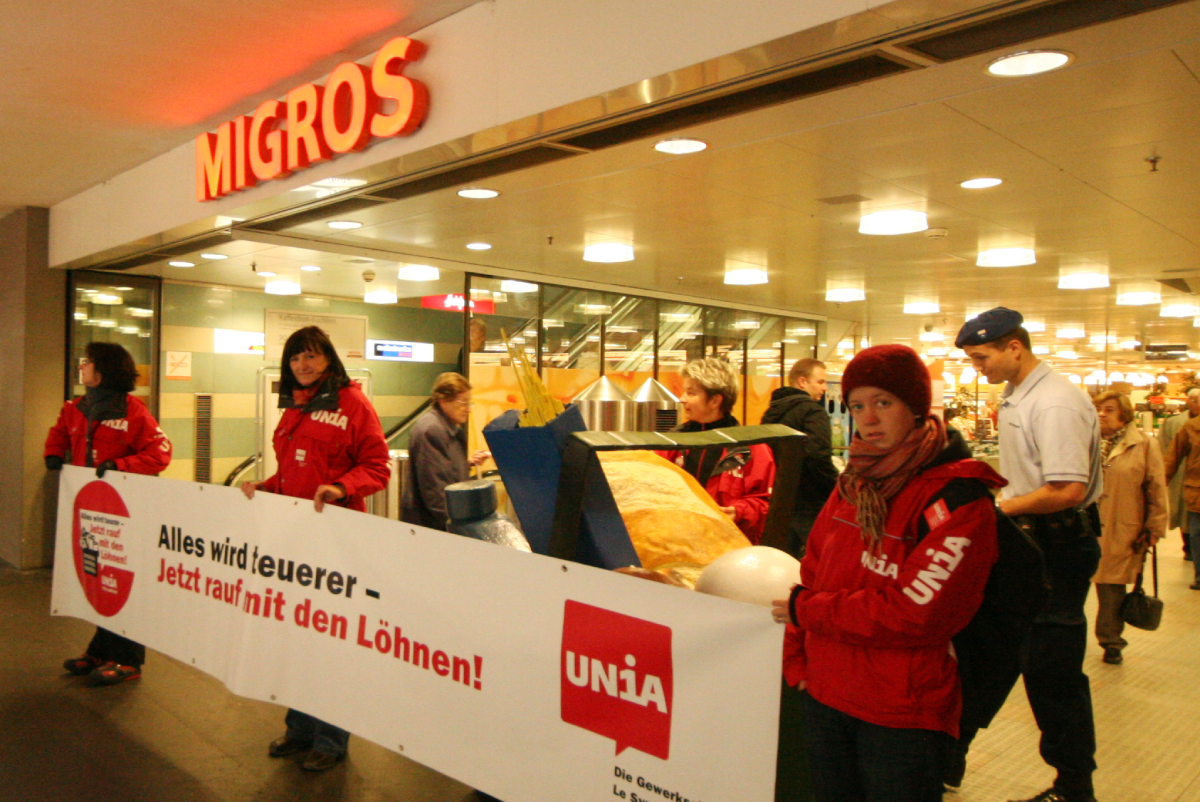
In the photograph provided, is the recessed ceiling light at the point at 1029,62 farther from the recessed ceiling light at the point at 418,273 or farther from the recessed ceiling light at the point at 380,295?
the recessed ceiling light at the point at 380,295

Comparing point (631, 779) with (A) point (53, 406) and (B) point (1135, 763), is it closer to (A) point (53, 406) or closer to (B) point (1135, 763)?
(B) point (1135, 763)

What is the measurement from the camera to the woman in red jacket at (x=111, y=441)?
15.4 feet

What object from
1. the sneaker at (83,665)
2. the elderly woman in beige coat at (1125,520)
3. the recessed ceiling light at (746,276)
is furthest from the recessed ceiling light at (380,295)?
the elderly woman in beige coat at (1125,520)

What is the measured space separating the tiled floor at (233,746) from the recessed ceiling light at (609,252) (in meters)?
4.66

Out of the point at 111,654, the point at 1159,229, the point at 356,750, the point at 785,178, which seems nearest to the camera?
the point at 356,750

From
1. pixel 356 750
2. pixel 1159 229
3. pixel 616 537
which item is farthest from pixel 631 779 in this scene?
pixel 1159 229

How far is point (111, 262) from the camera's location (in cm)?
789

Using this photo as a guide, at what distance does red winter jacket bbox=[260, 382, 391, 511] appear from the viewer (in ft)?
12.3

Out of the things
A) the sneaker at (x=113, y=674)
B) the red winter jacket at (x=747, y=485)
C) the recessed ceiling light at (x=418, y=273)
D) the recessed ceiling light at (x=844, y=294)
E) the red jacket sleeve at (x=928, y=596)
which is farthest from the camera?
the recessed ceiling light at (x=844, y=294)

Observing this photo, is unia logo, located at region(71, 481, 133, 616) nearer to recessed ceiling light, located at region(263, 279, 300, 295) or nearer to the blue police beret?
the blue police beret

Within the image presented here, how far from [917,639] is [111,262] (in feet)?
26.5

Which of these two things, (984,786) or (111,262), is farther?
(111,262)

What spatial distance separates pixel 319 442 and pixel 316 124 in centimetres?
183

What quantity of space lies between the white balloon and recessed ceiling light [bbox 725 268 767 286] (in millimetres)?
7318
